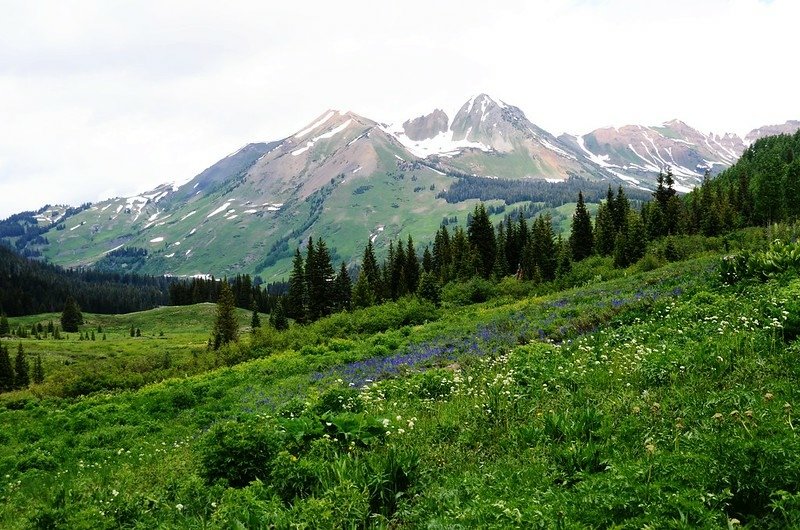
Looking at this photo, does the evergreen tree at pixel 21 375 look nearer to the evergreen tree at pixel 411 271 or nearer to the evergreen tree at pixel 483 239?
the evergreen tree at pixel 411 271

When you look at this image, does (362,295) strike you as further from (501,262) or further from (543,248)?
(543,248)

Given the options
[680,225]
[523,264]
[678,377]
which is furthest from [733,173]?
[678,377]

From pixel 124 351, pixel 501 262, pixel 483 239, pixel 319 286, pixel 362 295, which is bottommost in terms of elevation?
pixel 124 351

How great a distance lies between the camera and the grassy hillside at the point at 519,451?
198 inches

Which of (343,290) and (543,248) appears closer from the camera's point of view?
(543,248)

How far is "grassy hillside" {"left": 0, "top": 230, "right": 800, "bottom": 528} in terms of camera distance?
502cm

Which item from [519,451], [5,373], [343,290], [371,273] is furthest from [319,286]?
[519,451]

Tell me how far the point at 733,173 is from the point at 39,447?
195791 millimetres

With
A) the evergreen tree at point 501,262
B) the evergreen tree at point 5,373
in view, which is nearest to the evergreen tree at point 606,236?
the evergreen tree at point 501,262

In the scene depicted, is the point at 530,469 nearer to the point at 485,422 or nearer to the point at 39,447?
the point at 485,422

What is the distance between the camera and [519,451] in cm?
738

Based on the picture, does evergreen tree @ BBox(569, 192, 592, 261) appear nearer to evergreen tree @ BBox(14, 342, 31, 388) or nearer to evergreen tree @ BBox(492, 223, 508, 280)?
evergreen tree @ BBox(492, 223, 508, 280)

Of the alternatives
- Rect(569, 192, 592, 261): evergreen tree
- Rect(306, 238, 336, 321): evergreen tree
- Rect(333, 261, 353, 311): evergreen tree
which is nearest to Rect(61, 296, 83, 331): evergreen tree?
Rect(333, 261, 353, 311): evergreen tree

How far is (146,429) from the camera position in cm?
1917
